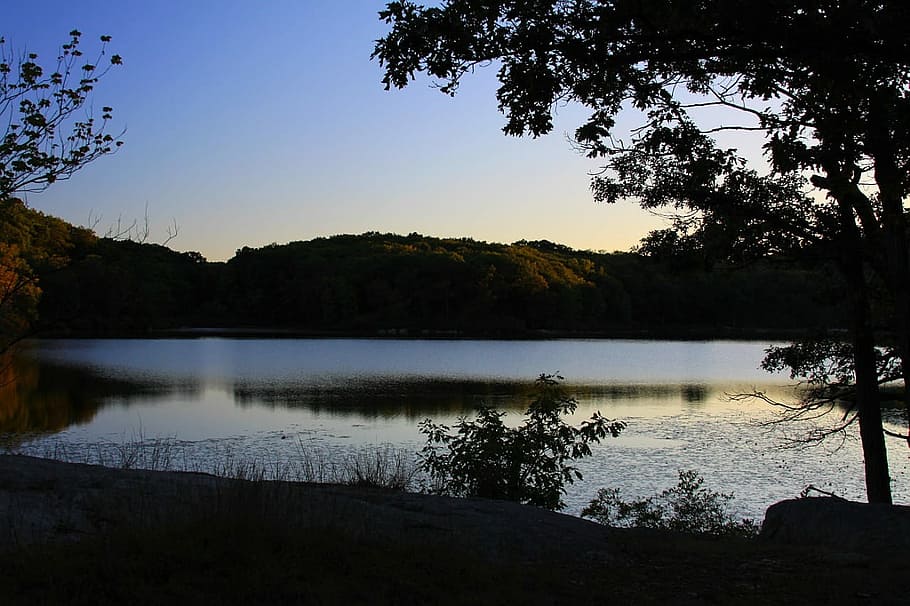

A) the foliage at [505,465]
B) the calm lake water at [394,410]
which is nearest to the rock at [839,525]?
the foliage at [505,465]

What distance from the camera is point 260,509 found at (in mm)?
5875

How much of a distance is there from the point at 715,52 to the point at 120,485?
6038 mm

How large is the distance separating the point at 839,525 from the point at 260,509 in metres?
4.97

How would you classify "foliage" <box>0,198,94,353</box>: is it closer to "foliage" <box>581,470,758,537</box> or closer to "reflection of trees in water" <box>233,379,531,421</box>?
"foliage" <box>581,470,758,537</box>

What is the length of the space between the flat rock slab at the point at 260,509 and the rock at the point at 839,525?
1.67m

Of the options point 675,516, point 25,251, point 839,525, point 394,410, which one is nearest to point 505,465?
point 675,516

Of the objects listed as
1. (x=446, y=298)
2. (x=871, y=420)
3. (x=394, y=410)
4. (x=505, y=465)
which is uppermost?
(x=446, y=298)

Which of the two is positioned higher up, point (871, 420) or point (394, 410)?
point (871, 420)

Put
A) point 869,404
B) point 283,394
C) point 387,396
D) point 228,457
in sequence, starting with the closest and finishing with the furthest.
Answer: point 869,404
point 228,457
point 387,396
point 283,394

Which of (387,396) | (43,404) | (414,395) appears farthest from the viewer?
(414,395)

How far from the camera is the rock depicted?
7.00m

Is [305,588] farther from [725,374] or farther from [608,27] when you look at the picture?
[725,374]

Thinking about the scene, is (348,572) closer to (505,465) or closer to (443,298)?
(505,465)

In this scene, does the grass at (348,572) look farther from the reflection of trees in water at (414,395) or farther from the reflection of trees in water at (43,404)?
the reflection of trees in water at (414,395)
